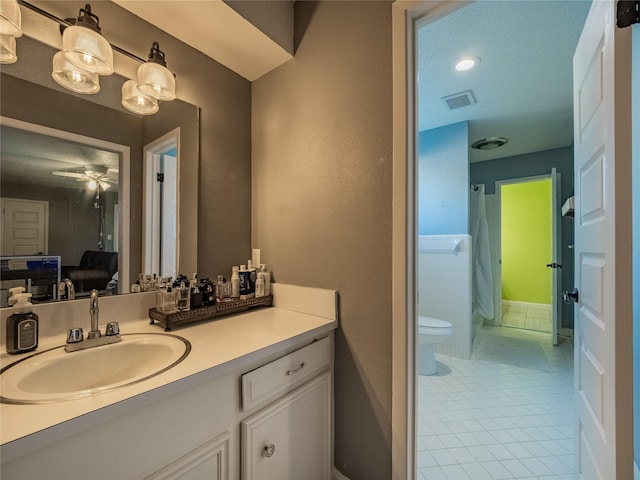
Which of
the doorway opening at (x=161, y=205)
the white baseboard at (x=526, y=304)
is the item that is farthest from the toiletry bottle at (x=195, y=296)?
the white baseboard at (x=526, y=304)

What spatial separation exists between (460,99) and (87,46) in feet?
8.43

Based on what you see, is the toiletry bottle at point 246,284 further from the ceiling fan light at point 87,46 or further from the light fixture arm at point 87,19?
the light fixture arm at point 87,19

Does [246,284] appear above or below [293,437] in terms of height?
above

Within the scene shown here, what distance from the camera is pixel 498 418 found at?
1.77m

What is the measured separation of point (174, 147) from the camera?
131 cm

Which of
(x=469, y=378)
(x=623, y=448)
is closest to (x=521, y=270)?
(x=469, y=378)

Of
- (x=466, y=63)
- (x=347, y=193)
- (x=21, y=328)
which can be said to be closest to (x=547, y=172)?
(x=466, y=63)

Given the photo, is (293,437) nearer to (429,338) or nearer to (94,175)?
(94,175)

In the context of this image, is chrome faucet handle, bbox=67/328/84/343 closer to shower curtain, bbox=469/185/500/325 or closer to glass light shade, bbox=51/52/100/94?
glass light shade, bbox=51/52/100/94

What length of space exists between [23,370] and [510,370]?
314 centimetres

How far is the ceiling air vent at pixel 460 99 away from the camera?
7.70 feet

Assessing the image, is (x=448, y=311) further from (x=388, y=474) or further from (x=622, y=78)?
(x=622, y=78)

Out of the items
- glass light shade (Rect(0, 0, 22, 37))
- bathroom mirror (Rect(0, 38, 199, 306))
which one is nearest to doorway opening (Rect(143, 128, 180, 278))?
bathroom mirror (Rect(0, 38, 199, 306))

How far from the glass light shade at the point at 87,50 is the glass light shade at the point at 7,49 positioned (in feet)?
0.40
